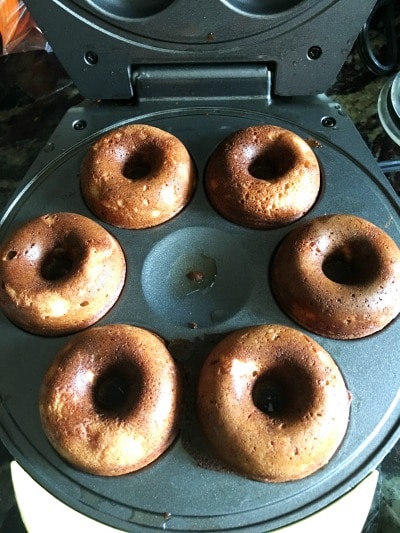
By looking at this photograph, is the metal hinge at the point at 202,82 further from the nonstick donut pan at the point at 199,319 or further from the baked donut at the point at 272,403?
the baked donut at the point at 272,403

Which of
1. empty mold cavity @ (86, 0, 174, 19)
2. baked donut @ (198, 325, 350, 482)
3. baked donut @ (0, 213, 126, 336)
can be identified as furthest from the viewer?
empty mold cavity @ (86, 0, 174, 19)

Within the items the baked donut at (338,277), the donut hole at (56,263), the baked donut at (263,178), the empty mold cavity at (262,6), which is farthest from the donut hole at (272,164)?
the donut hole at (56,263)

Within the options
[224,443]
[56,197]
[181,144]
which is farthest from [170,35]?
[224,443]

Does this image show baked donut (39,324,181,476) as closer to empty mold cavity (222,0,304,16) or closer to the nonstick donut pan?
the nonstick donut pan

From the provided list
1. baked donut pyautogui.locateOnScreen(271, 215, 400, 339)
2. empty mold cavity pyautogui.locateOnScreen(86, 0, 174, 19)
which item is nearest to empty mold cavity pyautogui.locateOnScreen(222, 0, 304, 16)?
empty mold cavity pyautogui.locateOnScreen(86, 0, 174, 19)

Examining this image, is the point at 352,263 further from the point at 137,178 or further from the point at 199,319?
the point at 137,178

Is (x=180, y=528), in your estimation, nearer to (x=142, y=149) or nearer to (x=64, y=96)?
(x=142, y=149)
